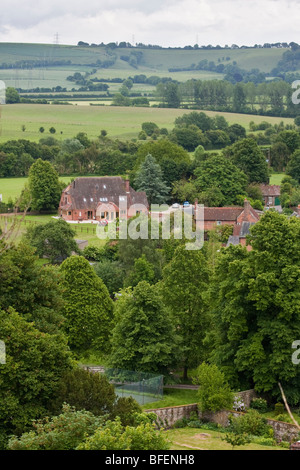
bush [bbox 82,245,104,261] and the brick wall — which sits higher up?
bush [bbox 82,245,104,261]

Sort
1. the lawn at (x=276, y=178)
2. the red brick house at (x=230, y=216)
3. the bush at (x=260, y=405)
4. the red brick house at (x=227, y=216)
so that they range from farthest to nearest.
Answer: the lawn at (x=276, y=178)
the red brick house at (x=227, y=216)
the red brick house at (x=230, y=216)
the bush at (x=260, y=405)

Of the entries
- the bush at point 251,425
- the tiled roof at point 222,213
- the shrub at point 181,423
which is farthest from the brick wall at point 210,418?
the tiled roof at point 222,213

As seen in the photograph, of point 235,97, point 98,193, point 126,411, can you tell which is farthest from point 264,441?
point 235,97

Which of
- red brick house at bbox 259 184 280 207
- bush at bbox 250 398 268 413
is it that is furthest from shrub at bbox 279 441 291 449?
red brick house at bbox 259 184 280 207

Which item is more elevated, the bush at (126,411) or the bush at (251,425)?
the bush at (126,411)

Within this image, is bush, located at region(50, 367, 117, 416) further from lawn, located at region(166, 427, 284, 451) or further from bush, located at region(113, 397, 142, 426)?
lawn, located at region(166, 427, 284, 451)

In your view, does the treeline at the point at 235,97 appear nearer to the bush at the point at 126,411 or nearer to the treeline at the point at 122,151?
the treeline at the point at 122,151
